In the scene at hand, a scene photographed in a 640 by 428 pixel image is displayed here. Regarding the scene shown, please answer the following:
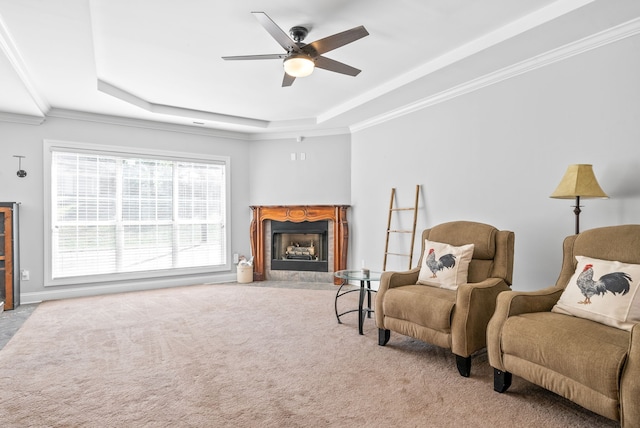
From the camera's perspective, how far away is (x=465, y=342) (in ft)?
8.30

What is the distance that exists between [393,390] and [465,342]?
601mm

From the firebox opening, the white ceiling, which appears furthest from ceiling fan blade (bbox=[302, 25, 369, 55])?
the firebox opening

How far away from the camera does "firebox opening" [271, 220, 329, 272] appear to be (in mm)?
6238

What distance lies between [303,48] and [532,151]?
7.65ft

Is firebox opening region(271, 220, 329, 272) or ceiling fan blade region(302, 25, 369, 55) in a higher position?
ceiling fan blade region(302, 25, 369, 55)

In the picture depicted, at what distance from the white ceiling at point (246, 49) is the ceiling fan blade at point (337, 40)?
0.88 ft

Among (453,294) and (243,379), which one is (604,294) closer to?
(453,294)

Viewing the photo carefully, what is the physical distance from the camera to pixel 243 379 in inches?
99.7

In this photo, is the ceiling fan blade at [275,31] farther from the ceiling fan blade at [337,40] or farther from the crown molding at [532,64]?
the crown molding at [532,64]

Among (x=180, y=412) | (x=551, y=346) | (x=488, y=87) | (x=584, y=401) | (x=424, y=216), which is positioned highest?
(x=488, y=87)

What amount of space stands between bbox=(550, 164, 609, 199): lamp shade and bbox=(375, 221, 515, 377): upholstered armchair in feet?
1.71

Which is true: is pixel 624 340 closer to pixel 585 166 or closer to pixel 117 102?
pixel 585 166

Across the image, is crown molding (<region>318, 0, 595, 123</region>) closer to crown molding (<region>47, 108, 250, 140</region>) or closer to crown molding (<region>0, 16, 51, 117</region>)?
crown molding (<region>47, 108, 250, 140</region>)

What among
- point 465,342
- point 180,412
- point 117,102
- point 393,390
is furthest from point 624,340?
point 117,102
